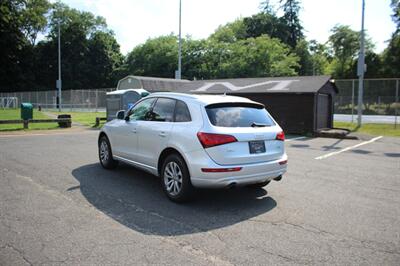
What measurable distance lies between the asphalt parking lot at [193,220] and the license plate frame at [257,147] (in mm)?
872

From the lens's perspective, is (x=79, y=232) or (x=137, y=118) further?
(x=137, y=118)

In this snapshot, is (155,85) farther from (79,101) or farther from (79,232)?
(79,232)

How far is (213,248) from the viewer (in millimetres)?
4148

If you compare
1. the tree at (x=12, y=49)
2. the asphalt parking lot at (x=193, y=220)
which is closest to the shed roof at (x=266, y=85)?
the asphalt parking lot at (x=193, y=220)

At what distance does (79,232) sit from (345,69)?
69413mm

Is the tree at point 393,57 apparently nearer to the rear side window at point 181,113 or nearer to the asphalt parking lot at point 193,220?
the asphalt parking lot at point 193,220

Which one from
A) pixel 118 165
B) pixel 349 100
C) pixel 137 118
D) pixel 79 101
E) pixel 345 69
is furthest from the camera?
pixel 345 69

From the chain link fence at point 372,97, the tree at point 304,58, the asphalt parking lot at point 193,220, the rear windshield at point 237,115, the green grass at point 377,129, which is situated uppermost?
the tree at point 304,58

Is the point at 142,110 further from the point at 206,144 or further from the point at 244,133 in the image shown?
the point at 244,133

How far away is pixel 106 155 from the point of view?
8.27 metres

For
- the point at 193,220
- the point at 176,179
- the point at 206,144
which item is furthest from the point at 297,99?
the point at 193,220

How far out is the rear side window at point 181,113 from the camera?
19.5 ft

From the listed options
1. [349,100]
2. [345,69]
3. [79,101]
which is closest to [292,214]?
[349,100]

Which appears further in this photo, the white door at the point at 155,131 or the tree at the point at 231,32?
the tree at the point at 231,32
